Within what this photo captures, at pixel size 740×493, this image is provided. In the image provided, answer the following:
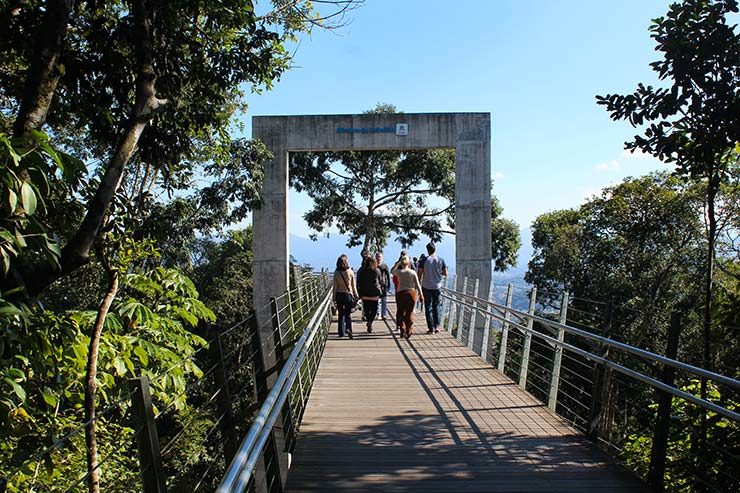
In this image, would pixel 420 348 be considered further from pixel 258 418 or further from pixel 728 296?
pixel 258 418

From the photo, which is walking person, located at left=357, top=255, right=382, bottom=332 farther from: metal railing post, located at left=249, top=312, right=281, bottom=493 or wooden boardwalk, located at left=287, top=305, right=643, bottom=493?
metal railing post, located at left=249, top=312, right=281, bottom=493

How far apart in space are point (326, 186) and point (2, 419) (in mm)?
25844

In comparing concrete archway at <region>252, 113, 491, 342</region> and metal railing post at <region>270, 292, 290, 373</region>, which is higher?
concrete archway at <region>252, 113, 491, 342</region>

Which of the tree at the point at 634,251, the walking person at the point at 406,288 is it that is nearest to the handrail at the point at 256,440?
the walking person at the point at 406,288

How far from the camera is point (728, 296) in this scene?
5570mm

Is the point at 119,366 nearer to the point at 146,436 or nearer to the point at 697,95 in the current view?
the point at 146,436

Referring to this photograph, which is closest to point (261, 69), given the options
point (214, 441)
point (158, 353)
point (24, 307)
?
point (158, 353)

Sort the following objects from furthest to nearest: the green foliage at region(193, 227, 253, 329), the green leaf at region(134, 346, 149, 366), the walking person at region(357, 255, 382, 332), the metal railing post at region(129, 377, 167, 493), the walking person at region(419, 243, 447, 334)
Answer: the green foliage at region(193, 227, 253, 329) → the walking person at region(419, 243, 447, 334) → the walking person at region(357, 255, 382, 332) → the green leaf at region(134, 346, 149, 366) → the metal railing post at region(129, 377, 167, 493)

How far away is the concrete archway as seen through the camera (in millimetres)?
16734

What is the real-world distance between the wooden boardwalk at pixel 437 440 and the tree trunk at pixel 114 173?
6.89 feet

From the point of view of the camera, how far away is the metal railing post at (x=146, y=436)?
237cm

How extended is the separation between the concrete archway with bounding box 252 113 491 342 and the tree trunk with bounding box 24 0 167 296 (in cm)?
1082

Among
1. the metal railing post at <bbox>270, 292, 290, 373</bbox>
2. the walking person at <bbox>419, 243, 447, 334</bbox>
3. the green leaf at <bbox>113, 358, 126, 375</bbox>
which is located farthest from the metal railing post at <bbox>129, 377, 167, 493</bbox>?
the walking person at <bbox>419, 243, 447, 334</bbox>

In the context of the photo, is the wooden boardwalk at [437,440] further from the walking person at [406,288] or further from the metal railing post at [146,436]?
the walking person at [406,288]
